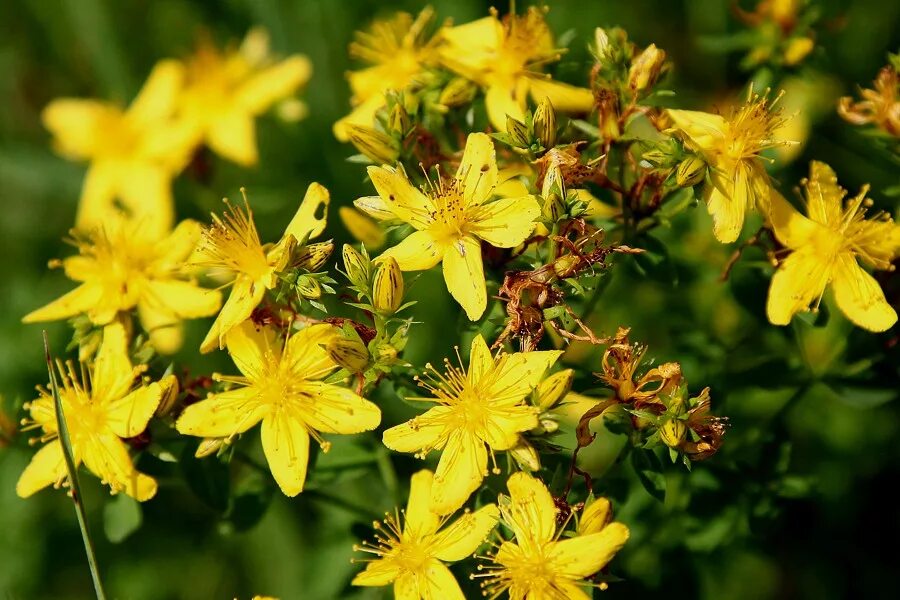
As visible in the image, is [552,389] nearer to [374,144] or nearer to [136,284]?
[374,144]

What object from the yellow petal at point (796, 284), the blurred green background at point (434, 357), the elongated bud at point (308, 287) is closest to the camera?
the elongated bud at point (308, 287)

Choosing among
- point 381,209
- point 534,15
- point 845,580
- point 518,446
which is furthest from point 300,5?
point 845,580

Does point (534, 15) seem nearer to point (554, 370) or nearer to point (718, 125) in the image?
point (718, 125)

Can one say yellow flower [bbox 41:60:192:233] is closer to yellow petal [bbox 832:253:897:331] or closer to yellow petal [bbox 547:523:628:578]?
yellow petal [bbox 547:523:628:578]

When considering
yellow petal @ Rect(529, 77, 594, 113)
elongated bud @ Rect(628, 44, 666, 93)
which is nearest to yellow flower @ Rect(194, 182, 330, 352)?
yellow petal @ Rect(529, 77, 594, 113)

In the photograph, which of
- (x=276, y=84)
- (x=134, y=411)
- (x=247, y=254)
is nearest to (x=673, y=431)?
(x=247, y=254)

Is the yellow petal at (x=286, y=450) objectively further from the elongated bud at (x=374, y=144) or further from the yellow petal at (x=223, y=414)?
the elongated bud at (x=374, y=144)

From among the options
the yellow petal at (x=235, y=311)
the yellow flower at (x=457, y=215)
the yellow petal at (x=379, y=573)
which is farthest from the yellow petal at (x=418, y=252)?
the yellow petal at (x=379, y=573)
